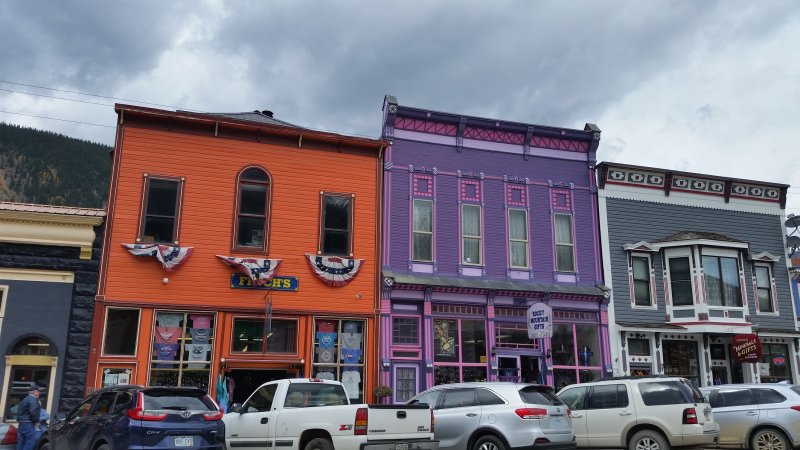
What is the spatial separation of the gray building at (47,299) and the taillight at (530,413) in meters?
12.2

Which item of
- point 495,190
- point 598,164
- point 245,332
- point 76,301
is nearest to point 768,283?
point 598,164

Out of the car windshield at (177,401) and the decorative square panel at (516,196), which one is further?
the decorative square panel at (516,196)

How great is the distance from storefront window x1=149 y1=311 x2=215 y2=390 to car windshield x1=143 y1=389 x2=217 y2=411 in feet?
25.8

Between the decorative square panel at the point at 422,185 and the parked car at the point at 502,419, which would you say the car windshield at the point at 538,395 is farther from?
the decorative square panel at the point at 422,185

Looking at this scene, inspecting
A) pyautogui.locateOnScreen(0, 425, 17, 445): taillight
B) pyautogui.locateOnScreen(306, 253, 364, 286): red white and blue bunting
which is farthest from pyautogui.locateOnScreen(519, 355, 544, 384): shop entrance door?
pyautogui.locateOnScreen(0, 425, 17, 445): taillight

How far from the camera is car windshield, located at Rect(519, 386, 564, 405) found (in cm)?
1297

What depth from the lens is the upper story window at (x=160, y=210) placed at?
20078mm

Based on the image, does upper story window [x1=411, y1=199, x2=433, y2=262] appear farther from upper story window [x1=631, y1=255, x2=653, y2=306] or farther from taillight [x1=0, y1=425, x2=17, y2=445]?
taillight [x1=0, y1=425, x2=17, y2=445]

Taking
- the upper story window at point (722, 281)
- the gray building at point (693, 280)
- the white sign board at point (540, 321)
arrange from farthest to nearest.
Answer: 1. the upper story window at point (722, 281)
2. the gray building at point (693, 280)
3. the white sign board at point (540, 321)

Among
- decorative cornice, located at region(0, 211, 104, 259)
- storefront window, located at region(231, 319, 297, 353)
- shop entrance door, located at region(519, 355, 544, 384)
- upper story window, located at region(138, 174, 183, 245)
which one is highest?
upper story window, located at region(138, 174, 183, 245)

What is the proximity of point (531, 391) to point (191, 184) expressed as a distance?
12.5m

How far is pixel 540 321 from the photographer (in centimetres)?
1894

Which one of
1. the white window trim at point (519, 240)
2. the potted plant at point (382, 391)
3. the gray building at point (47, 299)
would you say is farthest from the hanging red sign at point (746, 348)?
the gray building at point (47, 299)

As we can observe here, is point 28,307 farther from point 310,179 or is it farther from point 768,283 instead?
point 768,283
